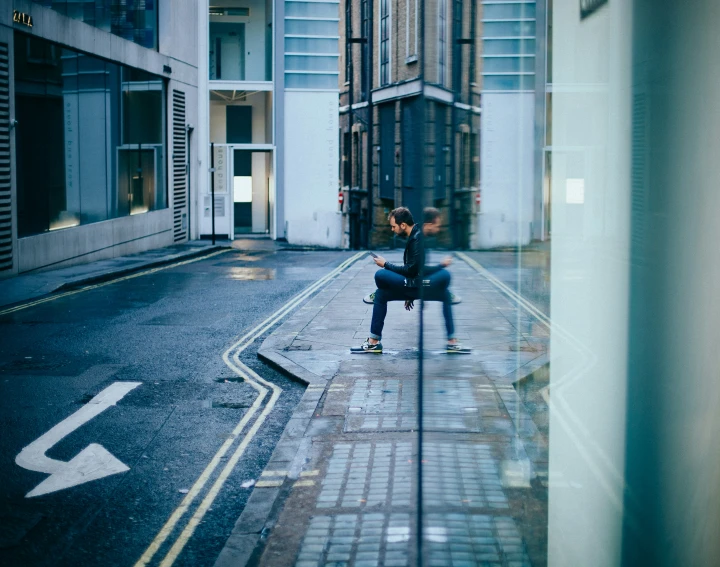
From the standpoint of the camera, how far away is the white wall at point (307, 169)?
2739 cm

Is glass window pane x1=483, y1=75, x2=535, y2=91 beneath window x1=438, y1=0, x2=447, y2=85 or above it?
beneath

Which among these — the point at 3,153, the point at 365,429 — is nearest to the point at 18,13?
the point at 3,153

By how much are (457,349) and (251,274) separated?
13740mm

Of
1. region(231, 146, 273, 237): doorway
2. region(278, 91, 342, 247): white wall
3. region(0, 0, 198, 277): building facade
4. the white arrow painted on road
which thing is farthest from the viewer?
region(231, 146, 273, 237): doorway

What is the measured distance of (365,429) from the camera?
644 cm

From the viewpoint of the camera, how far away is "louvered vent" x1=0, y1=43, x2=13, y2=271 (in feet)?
51.1

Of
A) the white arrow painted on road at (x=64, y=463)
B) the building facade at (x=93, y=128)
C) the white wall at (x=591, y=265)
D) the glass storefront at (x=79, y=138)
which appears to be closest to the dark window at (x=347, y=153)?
the white wall at (x=591, y=265)

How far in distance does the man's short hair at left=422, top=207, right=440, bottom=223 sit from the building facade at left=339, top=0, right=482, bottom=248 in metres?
0.02

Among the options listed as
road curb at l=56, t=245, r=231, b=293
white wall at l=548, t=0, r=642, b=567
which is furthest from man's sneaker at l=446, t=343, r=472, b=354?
road curb at l=56, t=245, r=231, b=293

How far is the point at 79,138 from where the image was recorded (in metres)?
18.6

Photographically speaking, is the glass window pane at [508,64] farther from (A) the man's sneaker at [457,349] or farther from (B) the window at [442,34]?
(A) the man's sneaker at [457,349]

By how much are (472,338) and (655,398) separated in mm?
1187

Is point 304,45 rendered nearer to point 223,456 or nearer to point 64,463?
point 223,456

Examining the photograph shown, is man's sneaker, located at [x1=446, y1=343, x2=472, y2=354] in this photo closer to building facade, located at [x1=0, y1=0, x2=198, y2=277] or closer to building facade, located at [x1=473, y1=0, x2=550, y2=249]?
building facade, located at [x1=473, y1=0, x2=550, y2=249]
